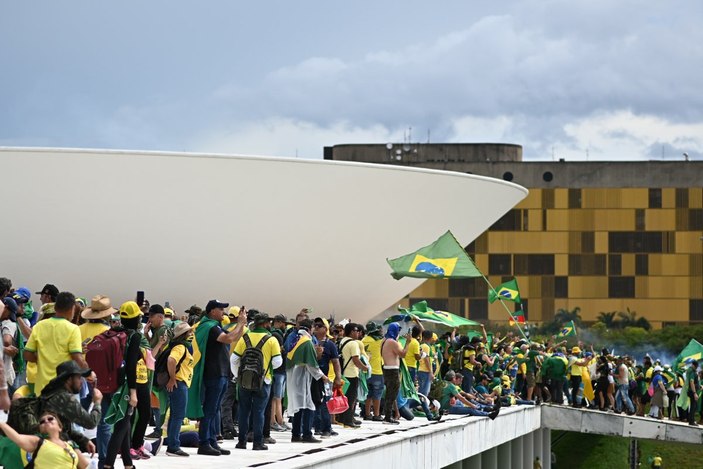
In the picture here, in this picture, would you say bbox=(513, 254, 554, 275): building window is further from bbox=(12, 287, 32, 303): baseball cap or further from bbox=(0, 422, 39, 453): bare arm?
bbox=(0, 422, 39, 453): bare arm

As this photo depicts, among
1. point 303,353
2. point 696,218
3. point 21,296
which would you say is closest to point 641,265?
point 696,218

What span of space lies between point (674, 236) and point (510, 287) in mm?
40931

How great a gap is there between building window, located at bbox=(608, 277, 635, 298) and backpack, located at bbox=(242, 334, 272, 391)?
198 ft

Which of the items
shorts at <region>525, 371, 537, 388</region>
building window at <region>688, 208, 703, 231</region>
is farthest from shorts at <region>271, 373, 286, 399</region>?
building window at <region>688, 208, 703, 231</region>

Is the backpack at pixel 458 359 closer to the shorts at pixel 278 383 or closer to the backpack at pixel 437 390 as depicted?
the backpack at pixel 437 390

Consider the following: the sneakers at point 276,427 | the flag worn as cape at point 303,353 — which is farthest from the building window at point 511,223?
the flag worn as cape at point 303,353

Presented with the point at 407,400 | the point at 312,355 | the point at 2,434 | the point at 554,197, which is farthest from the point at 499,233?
the point at 2,434

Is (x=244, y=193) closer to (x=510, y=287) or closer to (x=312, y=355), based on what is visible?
(x=510, y=287)

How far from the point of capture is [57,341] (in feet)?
30.2

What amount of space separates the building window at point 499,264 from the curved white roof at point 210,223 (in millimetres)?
35653

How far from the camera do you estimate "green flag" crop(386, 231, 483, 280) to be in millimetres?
24188

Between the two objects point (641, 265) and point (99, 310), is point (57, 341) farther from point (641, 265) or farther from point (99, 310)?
point (641, 265)

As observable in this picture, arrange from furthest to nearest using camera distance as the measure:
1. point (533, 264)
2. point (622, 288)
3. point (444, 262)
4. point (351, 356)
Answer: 1. point (533, 264)
2. point (622, 288)
3. point (444, 262)
4. point (351, 356)

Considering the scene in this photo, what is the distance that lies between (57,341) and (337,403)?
6.26 meters
